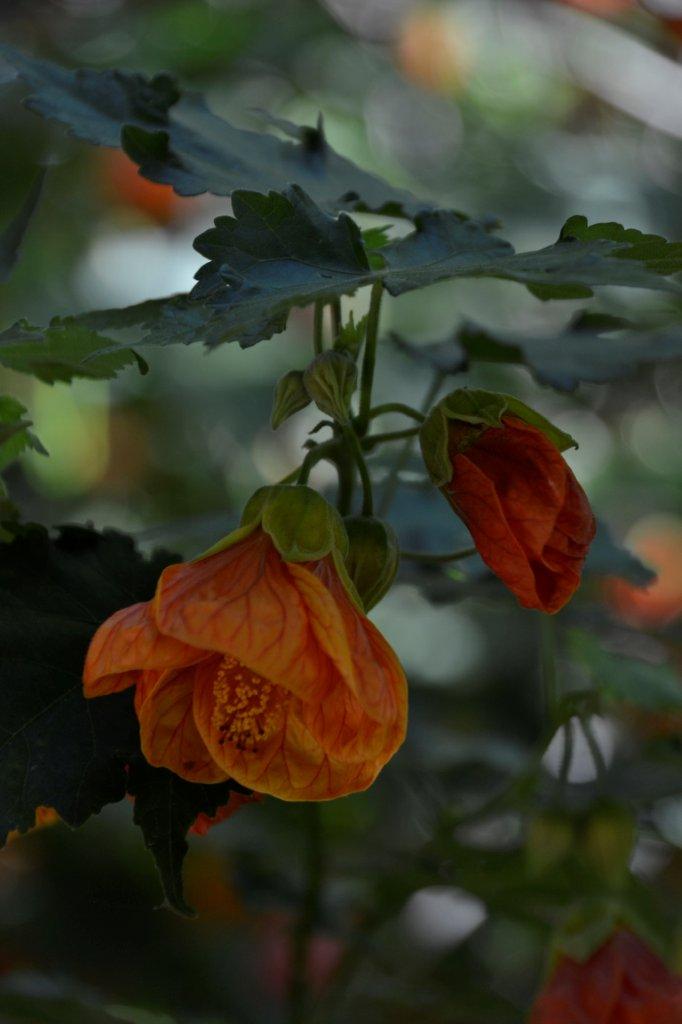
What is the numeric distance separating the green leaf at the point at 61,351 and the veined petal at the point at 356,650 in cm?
13

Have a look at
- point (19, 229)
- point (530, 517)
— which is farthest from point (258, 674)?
point (19, 229)

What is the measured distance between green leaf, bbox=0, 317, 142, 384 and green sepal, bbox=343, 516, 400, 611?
0.13 meters

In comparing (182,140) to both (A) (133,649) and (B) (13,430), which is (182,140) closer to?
(B) (13,430)

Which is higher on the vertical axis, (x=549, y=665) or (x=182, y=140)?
(x=182, y=140)

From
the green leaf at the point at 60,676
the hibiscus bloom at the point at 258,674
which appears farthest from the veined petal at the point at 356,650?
the green leaf at the point at 60,676

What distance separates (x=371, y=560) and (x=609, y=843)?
0.34 metres

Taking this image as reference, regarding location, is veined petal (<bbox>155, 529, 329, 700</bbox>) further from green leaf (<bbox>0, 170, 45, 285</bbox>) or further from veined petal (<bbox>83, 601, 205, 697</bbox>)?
green leaf (<bbox>0, 170, 45, 285</bbox>)

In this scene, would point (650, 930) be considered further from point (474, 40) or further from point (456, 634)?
point (474, 40)

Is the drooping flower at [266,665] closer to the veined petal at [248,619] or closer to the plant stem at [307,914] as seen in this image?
the veined petal at [248,619]

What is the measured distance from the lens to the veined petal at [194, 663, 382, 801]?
0.49 m

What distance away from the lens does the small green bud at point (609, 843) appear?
78cm

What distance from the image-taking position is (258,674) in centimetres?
49

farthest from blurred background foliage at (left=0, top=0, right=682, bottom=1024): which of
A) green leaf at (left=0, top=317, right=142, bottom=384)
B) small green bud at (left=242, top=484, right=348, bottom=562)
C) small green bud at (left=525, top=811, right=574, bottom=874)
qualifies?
small green bud at (left=242, top=484, right=348, bottom=562)

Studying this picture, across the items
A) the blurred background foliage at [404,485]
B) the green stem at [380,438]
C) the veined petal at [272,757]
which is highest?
the green stem at [380,438]
